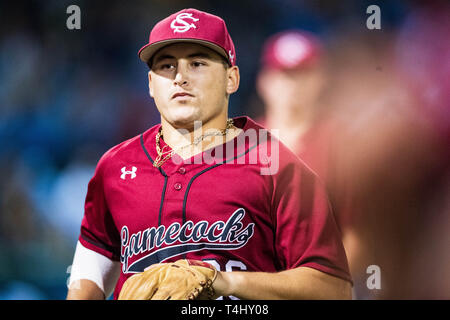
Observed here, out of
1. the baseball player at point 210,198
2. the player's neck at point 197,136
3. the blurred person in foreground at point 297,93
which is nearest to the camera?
the baseball player at point 210,198

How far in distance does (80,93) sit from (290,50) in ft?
2.63

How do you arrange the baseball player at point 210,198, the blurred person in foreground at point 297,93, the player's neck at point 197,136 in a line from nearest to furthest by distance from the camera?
the baseball player at point 210,198 < the player's neck at point 197,136 < the blurred person in foreground at point 297,93

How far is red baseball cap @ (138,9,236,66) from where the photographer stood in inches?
66.1

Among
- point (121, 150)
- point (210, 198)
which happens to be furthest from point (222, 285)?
point (121, 150)

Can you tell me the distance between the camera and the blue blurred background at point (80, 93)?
1.89 metres

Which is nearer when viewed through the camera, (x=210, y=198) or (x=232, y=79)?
(x=210, y=198)

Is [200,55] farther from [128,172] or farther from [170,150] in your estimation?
[128,172]

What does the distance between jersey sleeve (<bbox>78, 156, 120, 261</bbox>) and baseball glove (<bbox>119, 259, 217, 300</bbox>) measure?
0.29m

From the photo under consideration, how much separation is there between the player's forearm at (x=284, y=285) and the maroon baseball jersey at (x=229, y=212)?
0.03 metres

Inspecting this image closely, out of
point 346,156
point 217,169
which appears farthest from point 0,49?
point 346,156

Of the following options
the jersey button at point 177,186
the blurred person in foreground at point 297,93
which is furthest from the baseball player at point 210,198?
the blurred person in foreground at point 297,93

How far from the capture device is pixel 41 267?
191 centimetres

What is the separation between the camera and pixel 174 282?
1498 mm

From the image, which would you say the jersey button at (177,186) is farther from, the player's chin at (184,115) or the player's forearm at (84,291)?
the player's forearm at (84,291)
